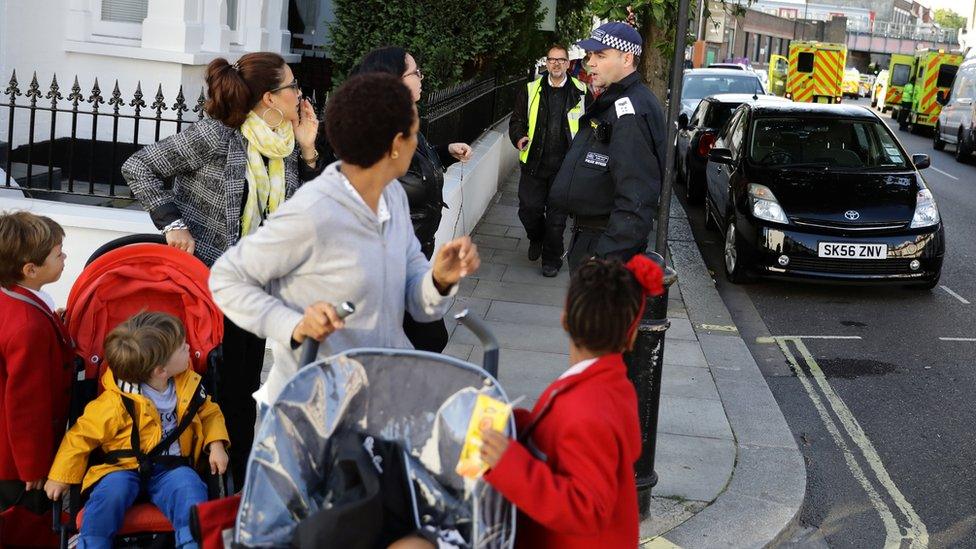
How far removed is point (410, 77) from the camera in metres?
4.77

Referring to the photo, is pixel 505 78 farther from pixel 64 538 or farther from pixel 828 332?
pixel 64 538

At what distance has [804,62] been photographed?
40938 millimetres

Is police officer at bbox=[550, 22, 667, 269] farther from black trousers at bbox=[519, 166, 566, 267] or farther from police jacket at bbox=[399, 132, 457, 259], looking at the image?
black trousers at bbox=[519, 166, 566, 267]

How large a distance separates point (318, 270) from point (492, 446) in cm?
77

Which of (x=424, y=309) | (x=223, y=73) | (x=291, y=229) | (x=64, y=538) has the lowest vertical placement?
(x=64, y=538)

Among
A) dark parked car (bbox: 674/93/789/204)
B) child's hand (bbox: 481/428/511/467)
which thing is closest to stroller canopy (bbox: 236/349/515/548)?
child's hand (bbox: 481/428/511/467)

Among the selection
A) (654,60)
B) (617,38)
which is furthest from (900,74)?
(617,38)

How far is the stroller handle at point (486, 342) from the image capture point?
10.1 feet

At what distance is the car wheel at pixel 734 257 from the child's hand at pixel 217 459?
7.37 metres

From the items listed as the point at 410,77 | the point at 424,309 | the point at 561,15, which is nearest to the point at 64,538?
the point at 424,309

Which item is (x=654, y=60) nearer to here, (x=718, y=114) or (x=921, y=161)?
(x=921, y=161)

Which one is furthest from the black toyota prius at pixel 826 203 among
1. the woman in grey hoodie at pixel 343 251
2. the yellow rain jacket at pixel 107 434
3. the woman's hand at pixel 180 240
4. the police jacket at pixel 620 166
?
the woman in grey hoodie at pixel 343 251

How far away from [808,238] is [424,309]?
7519 millimetres

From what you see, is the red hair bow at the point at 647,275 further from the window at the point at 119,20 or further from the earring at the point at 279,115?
the window at the point at 119,20
